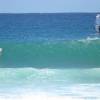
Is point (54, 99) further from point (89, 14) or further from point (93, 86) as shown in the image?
point (89, 14)

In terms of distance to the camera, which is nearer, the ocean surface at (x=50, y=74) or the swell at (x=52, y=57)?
the ocean surface at (x=50, y=74)

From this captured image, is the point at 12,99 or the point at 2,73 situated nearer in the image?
the point at 12,99

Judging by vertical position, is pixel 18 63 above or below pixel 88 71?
above

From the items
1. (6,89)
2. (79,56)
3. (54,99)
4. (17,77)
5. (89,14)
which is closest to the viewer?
(54,99)

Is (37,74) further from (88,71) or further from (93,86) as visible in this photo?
(93,86)

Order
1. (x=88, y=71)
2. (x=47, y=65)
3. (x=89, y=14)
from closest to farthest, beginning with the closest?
(x=88, y=71) → (x=47, y=65) → (x=89, y=14)

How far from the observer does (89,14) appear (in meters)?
82.7

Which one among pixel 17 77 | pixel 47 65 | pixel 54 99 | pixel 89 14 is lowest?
pixel 54 99

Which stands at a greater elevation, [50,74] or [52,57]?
[52,57]

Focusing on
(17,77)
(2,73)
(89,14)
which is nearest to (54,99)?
(17,77)

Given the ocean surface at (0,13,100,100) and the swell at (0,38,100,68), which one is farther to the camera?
the swell at (0,38,100,68)

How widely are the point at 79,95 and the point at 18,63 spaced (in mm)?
7863

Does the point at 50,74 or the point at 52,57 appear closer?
the point at 50,74

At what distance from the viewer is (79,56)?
20.3 metres
